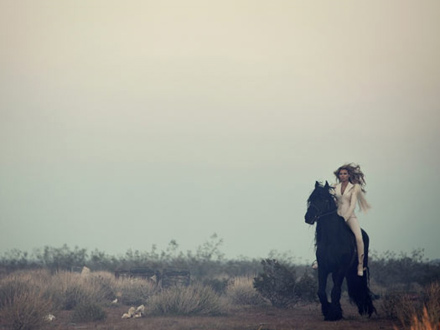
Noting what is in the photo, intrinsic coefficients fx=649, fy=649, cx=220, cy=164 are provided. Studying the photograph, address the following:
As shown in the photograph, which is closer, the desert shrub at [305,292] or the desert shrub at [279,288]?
the desert shrub at [305,292]

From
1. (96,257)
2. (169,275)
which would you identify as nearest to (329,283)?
(169,275)

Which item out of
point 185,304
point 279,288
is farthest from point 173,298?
point 279,288

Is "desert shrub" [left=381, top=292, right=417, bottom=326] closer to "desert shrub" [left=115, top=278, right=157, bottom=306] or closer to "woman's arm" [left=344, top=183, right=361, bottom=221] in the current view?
"woman's arm" [left=344, top=183, right=361, bottom=221]

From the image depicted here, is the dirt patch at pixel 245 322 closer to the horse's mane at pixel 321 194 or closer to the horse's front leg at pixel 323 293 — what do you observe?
the horse's front leg at pixel 323 293

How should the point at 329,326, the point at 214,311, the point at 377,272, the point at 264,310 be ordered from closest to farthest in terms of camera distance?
the point at 329,326 < the point at 214,311 < the point at 264,310 < the point at 377,272

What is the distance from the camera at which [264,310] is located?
19266 mm

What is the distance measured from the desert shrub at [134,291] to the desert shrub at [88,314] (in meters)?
5.11

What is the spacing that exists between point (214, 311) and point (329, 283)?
899 centimetres

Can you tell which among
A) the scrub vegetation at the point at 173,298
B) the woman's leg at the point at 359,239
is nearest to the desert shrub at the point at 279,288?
the scrub vegetation at the point at 173,298

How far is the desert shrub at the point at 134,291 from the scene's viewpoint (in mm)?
22422

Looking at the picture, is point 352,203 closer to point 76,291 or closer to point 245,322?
point 245,322

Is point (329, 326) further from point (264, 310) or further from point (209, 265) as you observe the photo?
point (209, 265)

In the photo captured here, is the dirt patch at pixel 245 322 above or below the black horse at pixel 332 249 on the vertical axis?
below

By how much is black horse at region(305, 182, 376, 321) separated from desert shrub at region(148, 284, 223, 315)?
4107mm
